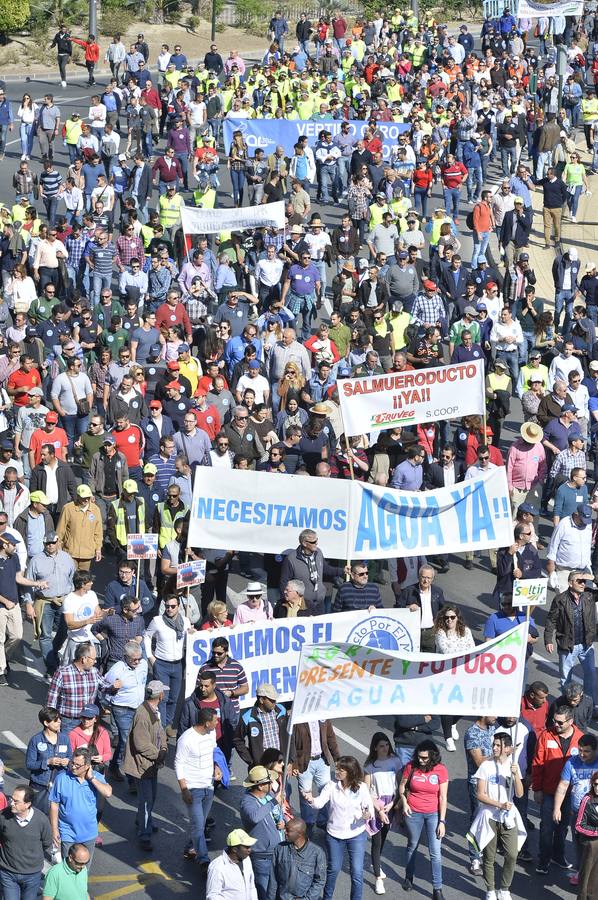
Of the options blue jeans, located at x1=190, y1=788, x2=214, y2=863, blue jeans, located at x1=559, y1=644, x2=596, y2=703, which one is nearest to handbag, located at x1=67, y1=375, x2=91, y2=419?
blue jeans, located at x1=559, y1=644, x2=596, y2=703

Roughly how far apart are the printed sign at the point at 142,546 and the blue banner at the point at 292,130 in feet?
58.5

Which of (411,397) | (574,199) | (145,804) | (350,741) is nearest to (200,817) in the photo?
(145,804)

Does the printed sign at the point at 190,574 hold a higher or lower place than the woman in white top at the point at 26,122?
lower

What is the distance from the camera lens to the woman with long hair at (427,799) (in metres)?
13.6

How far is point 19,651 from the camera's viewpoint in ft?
57.3

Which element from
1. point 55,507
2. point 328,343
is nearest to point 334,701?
point 55,507

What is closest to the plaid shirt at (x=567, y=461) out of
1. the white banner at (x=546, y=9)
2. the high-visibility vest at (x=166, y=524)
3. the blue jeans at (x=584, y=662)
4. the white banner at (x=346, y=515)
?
the white banner at (x=346, y=515)

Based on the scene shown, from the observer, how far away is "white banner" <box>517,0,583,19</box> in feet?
138

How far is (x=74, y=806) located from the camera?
13.0 metres

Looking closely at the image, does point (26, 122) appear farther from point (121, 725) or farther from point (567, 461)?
point (121, 725)

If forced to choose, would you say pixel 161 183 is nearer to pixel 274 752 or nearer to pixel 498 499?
pixel 498 499

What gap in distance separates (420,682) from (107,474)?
6.02 m

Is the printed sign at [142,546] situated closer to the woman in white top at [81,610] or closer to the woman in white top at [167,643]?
the woman in white top at [81,610]

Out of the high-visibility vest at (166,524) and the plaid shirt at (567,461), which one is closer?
the high-visibility vest at (166,524)
